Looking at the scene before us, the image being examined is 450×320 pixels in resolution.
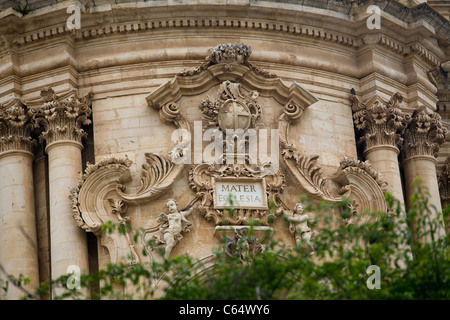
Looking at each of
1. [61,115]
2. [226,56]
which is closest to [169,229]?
[61,115]

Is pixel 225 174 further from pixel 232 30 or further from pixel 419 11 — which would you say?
pixel 419 11

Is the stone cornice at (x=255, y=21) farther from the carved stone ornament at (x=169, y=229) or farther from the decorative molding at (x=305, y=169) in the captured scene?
the carved stone ornament at (x=169, y=229)

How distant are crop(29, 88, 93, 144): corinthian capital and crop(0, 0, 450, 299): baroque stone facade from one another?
3 centimetres

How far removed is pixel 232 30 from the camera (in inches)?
1217

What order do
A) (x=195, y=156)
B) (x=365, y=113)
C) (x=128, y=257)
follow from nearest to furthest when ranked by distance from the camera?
1. (x=128, y=257)
2. (x=195, y=156)
3. (x=365, y=113)

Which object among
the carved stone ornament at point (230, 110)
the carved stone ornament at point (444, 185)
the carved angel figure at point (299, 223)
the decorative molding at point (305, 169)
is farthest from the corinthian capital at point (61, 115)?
the carved stone ornament at point (444, 185)

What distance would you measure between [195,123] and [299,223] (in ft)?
9.92

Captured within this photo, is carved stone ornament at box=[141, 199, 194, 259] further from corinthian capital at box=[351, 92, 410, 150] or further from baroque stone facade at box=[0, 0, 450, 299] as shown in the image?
corinthian capital at box=[351, 92, 410, 150]

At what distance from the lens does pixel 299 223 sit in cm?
2908

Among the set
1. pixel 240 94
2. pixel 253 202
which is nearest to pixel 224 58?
pixel 240 94

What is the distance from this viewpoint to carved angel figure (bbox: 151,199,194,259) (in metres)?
28.4

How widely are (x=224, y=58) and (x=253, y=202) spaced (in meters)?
3.14

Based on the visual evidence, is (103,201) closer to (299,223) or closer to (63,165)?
(63,165)

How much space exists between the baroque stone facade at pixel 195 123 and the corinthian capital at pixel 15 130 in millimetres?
32
